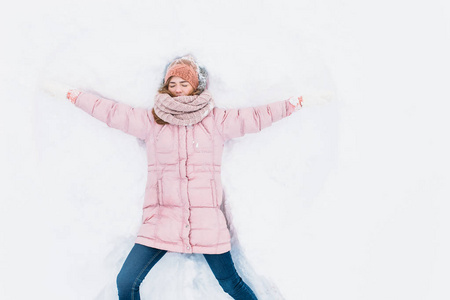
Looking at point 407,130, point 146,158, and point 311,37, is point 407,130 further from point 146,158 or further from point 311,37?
point 146,158

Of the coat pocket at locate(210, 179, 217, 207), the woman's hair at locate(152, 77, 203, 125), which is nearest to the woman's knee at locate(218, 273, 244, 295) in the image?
the coat pocket at locate(210, 179, 217, 207)

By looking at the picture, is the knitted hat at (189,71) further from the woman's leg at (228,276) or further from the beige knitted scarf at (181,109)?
the woman's leg at (228,276)

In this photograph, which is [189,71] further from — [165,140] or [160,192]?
[160,192]

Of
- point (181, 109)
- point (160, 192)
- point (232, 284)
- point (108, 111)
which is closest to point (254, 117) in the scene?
point (181, 109)

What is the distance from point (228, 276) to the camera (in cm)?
198

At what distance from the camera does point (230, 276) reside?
1.98 metres

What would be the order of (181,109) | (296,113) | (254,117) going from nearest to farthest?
(181,109) < (254,117) < (296,113)

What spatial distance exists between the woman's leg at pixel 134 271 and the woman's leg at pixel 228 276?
292mm

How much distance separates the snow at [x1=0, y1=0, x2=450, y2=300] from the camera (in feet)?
6.72

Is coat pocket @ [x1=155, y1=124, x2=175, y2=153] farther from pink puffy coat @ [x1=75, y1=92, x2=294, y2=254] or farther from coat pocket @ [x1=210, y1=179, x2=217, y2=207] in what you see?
coat pocket @ [x1=210, y1=179, x2=217, y2=207]

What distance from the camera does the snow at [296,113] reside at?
6.72ft

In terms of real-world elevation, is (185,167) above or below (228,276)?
above

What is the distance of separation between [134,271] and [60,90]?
0.98m

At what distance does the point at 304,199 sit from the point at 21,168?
148 cm
